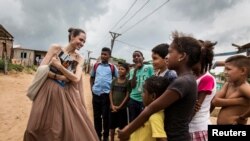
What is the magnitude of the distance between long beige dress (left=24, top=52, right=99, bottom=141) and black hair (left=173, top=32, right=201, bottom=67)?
228 cm

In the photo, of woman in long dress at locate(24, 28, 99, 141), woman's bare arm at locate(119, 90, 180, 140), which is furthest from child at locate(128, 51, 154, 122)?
woman's bare arm at locate(119, 90, 180, 140)

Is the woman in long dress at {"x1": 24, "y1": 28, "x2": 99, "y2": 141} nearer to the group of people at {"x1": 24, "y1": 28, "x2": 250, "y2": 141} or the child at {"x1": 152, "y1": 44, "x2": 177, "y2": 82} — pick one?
the group of people at {"x1": 24, "y1": 28, "x2": 250, "y2": 141}

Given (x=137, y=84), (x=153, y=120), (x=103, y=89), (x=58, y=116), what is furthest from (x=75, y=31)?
(x=153, y=120)

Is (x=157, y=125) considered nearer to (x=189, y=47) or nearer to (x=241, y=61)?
(x=189, y=47)

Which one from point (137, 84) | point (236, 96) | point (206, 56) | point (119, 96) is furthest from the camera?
point (119, 96)

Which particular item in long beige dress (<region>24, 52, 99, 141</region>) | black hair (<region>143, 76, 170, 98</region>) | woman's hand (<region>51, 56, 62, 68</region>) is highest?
woman's hand (<region>51, 56, 62, 68</region>)

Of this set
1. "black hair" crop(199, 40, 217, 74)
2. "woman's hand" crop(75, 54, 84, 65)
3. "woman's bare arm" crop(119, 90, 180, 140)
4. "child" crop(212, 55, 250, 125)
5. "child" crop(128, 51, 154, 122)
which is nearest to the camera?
"woman's bare arm" crop(119, 90, 180, 140)

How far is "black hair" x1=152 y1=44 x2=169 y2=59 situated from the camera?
4312 mm

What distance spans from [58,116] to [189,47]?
2.39 m

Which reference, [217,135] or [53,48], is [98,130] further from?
[217,135]

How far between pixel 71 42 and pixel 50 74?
55 centimetres

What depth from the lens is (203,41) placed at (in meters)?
3.37

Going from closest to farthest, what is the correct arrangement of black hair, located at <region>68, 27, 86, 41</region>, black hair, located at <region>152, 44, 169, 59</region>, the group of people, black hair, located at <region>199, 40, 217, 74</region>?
the group of people → black hair, located at <region>199, 40, 217, 74</region> → black hair, located at <region>152, 44, 169, 59</region> → black hair, located at <region>68, 27, 86, 41</region>

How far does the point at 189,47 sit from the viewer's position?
8.86 ft
